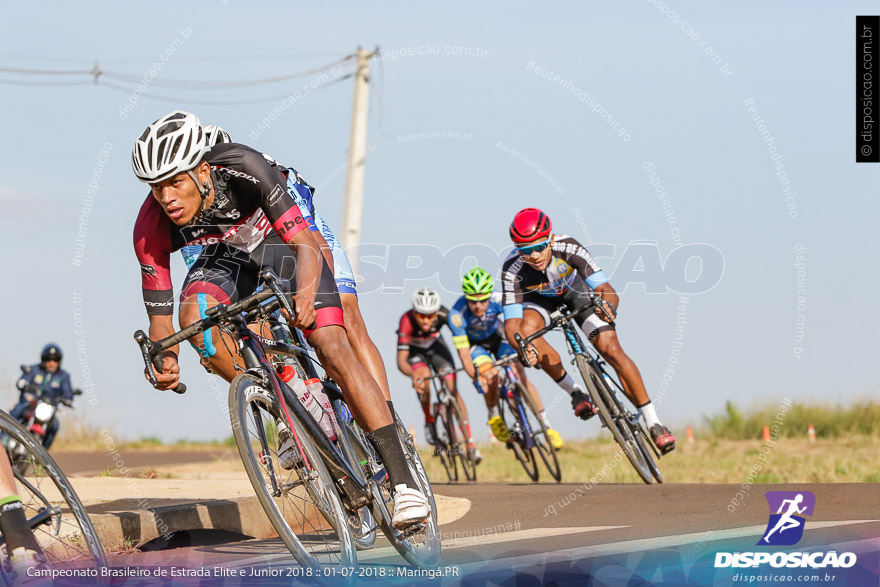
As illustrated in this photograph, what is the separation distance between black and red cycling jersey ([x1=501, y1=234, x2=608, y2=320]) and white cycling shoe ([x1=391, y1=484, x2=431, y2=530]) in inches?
196

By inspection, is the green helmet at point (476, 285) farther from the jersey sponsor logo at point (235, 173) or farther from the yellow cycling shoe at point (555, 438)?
the jersey sponsor logo at point (235, 173)

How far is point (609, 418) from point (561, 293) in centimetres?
132

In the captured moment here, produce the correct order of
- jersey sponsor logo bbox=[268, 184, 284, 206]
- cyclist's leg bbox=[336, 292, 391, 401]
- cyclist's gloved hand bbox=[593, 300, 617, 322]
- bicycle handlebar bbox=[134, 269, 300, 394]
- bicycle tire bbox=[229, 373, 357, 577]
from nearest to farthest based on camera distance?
bicycle tire bbox=[229, 373, 357, 577], bicycle handlebar bbox=[134, 269, 300, 394], jersey sponsor logo bbox=[268, 184, 284, 206], cyclist's leg bbox=[336, 292, 391, 401], cyclist's gloved hand bbox=[593, 300, 617, 322]

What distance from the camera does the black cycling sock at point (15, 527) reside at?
388cm

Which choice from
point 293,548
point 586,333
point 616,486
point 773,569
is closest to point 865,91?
point 586,333

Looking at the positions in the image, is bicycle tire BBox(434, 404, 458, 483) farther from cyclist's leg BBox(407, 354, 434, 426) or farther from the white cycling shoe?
the white cycling shoe

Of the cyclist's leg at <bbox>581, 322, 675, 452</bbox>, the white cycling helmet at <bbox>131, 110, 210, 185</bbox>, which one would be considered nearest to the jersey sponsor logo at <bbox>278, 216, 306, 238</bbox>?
the white cycling helmet at <bbox>131, 110, 210, 185</bbox>

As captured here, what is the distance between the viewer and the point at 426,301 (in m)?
14.9

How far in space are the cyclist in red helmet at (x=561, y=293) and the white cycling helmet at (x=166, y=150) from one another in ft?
16.5

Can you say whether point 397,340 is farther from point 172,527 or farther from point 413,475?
point 413,475

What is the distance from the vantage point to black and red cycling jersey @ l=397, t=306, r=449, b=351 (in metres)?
15.3

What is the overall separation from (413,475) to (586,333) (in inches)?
194

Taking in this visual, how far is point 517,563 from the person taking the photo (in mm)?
5273

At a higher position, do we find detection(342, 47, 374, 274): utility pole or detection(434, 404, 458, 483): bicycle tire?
detection(342, 47, 374, 274): utility pole
